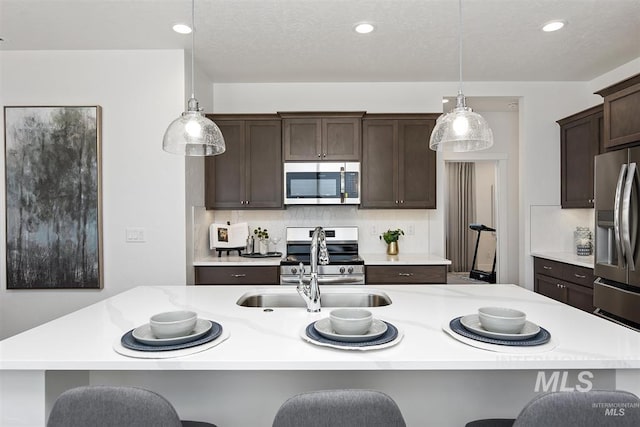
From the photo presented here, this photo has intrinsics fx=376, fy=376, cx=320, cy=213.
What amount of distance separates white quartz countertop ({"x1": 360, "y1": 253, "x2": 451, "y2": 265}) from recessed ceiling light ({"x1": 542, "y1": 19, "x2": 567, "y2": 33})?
1.98m

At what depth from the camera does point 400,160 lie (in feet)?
12.0

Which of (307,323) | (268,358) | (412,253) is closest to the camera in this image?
(268,358)

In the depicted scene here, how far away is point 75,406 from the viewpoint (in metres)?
0.97

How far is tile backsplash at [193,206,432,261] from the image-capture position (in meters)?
3.97

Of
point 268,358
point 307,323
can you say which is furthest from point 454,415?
point 268,358

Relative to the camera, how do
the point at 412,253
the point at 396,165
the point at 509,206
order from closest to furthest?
the point at 396,165 < the point at 412,253 < the point at 509,206

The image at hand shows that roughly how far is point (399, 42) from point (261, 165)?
5.44 feet

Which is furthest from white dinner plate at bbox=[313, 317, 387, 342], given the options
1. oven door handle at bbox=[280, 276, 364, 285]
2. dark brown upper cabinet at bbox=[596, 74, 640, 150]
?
dark brown upper cabinet at bbox=[596, 74, 640, 150]

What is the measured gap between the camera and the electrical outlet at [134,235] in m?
3.18

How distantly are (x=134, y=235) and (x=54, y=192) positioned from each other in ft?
2.37

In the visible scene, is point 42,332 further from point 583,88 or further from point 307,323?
point 583,88

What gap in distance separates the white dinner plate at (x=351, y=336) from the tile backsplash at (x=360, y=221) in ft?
8.42

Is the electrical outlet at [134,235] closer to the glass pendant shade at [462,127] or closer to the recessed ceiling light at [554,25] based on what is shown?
the glass pendant shade at [462,127]

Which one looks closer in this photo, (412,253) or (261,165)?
(261,165)
